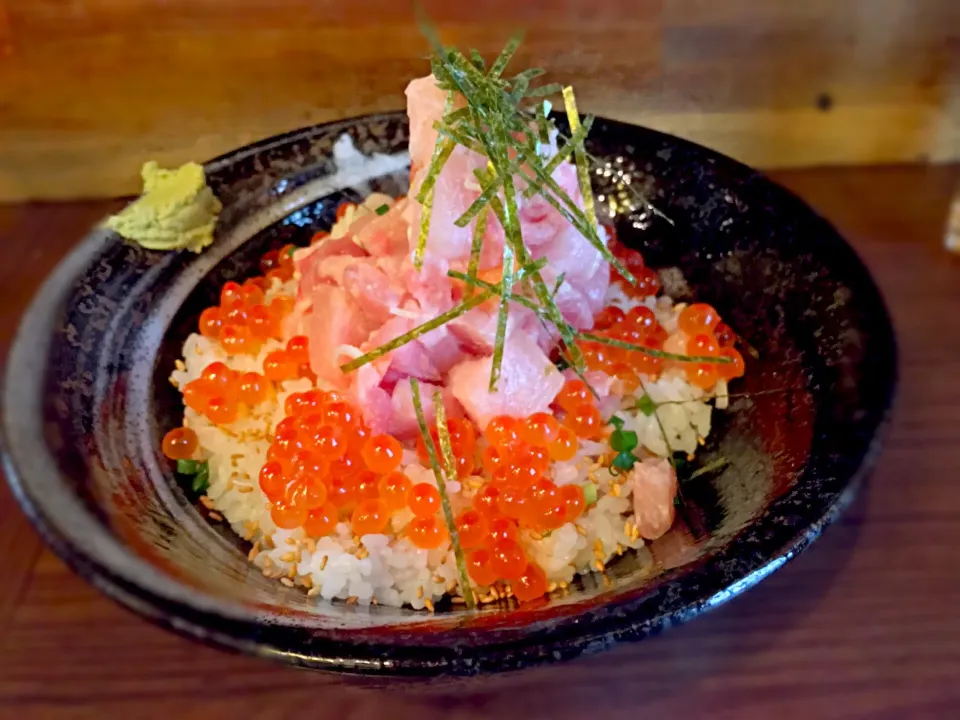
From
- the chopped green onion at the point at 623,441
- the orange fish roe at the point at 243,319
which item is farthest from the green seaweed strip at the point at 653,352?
the orange fish roe at the point at 243,319

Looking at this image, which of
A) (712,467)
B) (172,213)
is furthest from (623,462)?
(172,213)

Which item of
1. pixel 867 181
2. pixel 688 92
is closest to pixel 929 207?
pixel 867 181

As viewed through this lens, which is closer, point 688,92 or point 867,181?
point 688,92

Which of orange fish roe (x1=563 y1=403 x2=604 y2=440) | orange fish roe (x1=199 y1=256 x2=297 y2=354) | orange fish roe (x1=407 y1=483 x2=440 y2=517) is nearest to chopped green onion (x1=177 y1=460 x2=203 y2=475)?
orange fish roe (x1=199 y1=256 x2=297 y2=354)

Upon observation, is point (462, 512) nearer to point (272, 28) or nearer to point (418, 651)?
point (418, 651)

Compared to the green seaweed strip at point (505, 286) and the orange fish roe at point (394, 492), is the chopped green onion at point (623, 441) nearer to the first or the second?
the green seaweed strip at point (505, 286)

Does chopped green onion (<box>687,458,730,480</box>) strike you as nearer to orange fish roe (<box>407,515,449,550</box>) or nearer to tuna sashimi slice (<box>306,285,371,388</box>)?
orange fish roe (<box>407,515,449,550</box>)

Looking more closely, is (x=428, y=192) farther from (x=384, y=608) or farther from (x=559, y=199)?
(x=384, y=608)
